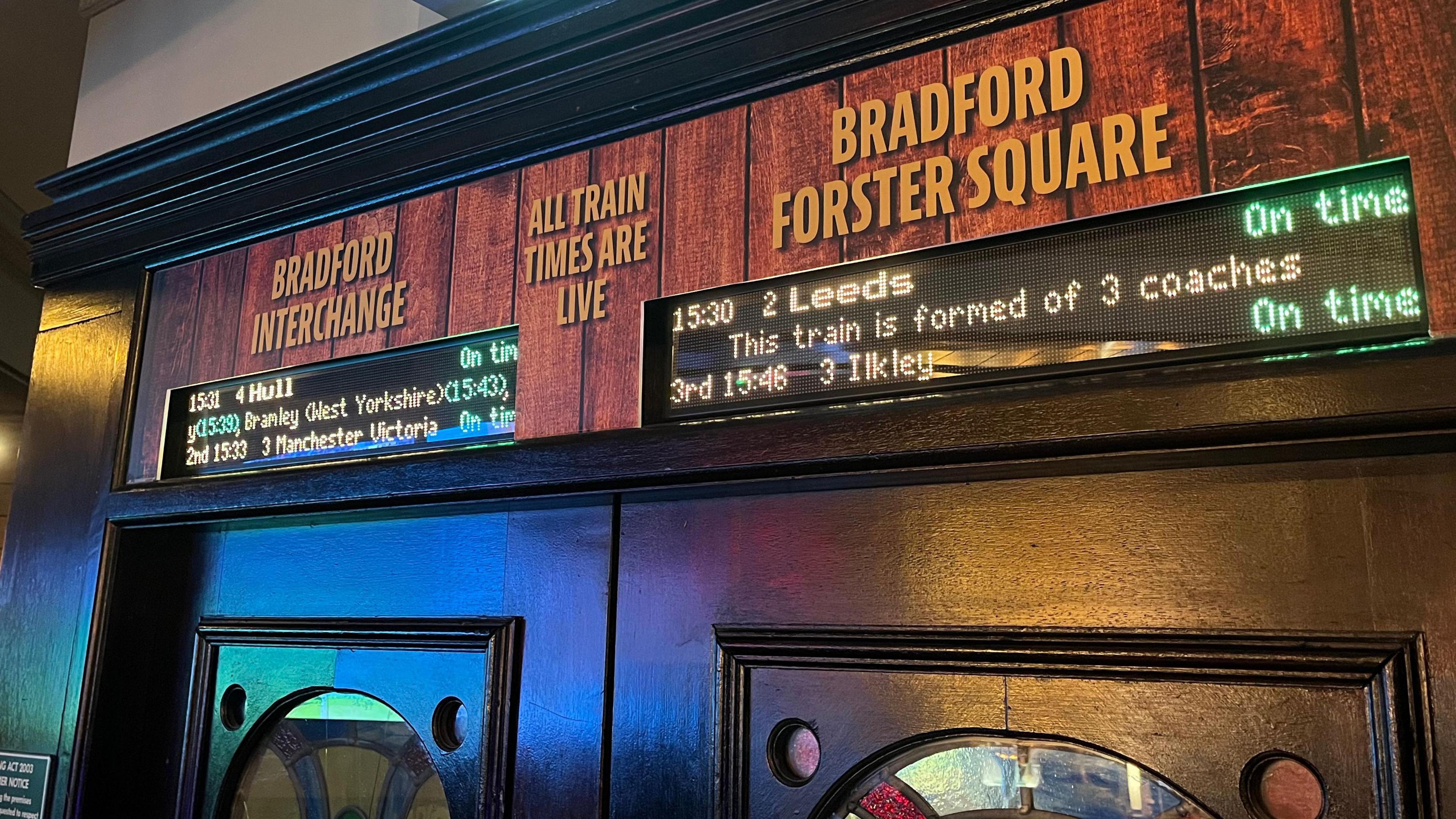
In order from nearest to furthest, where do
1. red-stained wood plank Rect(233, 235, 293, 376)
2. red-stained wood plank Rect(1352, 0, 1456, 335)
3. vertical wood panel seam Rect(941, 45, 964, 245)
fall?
red-stained wood plank Rect(1352, 0, 1456, 335), vertical wood panel seam Rect(941, 45, 964, 245), red-stained wood plank Rect(233, 235, 293, 376)

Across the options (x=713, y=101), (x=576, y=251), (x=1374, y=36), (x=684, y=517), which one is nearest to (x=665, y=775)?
(x=684, y=517)

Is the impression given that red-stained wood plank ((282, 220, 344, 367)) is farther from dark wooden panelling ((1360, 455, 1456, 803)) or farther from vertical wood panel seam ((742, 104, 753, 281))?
dark wooden panelling ((1360, 455, 1456, 803))

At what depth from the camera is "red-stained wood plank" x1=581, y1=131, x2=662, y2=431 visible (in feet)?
4.64

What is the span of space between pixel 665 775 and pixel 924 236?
742 mm

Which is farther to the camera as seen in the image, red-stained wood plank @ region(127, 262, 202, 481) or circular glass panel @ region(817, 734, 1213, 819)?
red-stained wood plank @ region(127, 262, 202, 481)

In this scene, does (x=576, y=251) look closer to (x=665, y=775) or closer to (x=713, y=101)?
(x=713, y=101)

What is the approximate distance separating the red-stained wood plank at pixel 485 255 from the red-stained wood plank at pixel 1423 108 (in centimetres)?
109

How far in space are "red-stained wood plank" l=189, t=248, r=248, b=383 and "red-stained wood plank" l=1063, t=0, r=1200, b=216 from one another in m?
1.46

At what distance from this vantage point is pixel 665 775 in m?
1.34

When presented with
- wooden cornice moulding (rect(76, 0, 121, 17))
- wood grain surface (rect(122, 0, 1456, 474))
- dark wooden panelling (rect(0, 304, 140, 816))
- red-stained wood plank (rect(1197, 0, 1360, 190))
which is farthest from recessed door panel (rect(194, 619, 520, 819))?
wooden cornice moulding (rect(76, 0, 121, 17))

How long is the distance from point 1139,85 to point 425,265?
108 cm

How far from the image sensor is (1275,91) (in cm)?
104

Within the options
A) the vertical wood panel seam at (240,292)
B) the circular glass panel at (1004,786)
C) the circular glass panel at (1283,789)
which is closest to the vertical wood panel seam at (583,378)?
the circular glass panel at (1004,786)

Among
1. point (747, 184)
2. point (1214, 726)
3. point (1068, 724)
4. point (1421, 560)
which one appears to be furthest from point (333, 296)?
point (1421, 560)
